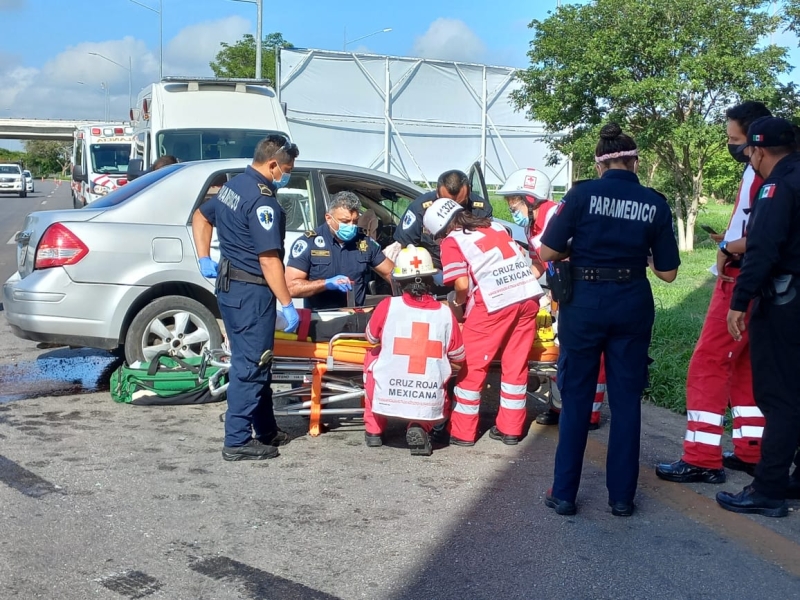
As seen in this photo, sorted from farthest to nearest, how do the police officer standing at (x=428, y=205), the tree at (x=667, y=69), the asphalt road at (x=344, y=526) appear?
the tree at (x=667, y=69) → the police officer standing at (x=428, y=205) → the asphalt road at (x=344, y=526)

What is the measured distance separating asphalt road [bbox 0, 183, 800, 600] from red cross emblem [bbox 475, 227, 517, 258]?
1.25 m

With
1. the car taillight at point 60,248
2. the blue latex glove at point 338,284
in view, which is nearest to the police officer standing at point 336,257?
the blue latex glove at point 338,284

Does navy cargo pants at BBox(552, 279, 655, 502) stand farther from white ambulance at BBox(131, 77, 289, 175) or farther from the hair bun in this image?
white ambulance at BBox(131, 77, 289, 175)

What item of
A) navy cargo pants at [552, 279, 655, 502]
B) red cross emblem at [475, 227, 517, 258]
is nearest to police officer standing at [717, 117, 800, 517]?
navy cargo pants at [552, 279, 655, 502]

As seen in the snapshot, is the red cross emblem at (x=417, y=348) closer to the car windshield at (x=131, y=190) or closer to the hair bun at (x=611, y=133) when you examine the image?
the hair bun at (x=611, y=133)

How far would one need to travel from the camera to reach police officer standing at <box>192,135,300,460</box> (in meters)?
5.24

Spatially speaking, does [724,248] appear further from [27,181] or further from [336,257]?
[27,181]

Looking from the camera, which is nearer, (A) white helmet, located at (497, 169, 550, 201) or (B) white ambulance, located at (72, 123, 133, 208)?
(A) white helmet, located at (497, 169, 550, 201)

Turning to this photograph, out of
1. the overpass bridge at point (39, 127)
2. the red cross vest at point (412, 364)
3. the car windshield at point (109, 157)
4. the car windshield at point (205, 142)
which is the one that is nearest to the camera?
the red cross vest at point (412, 364)

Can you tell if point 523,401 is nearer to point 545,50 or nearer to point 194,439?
point 194,439

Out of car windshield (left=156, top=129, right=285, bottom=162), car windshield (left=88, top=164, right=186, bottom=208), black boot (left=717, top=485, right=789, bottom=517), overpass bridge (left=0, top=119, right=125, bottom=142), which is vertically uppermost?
overpass bridge (left=0, top=119, right=125, bottom=142)

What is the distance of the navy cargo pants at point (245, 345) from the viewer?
531 centimetres

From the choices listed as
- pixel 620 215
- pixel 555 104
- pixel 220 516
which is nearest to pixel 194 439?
pixel 220 516

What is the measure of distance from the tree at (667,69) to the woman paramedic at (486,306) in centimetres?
959
